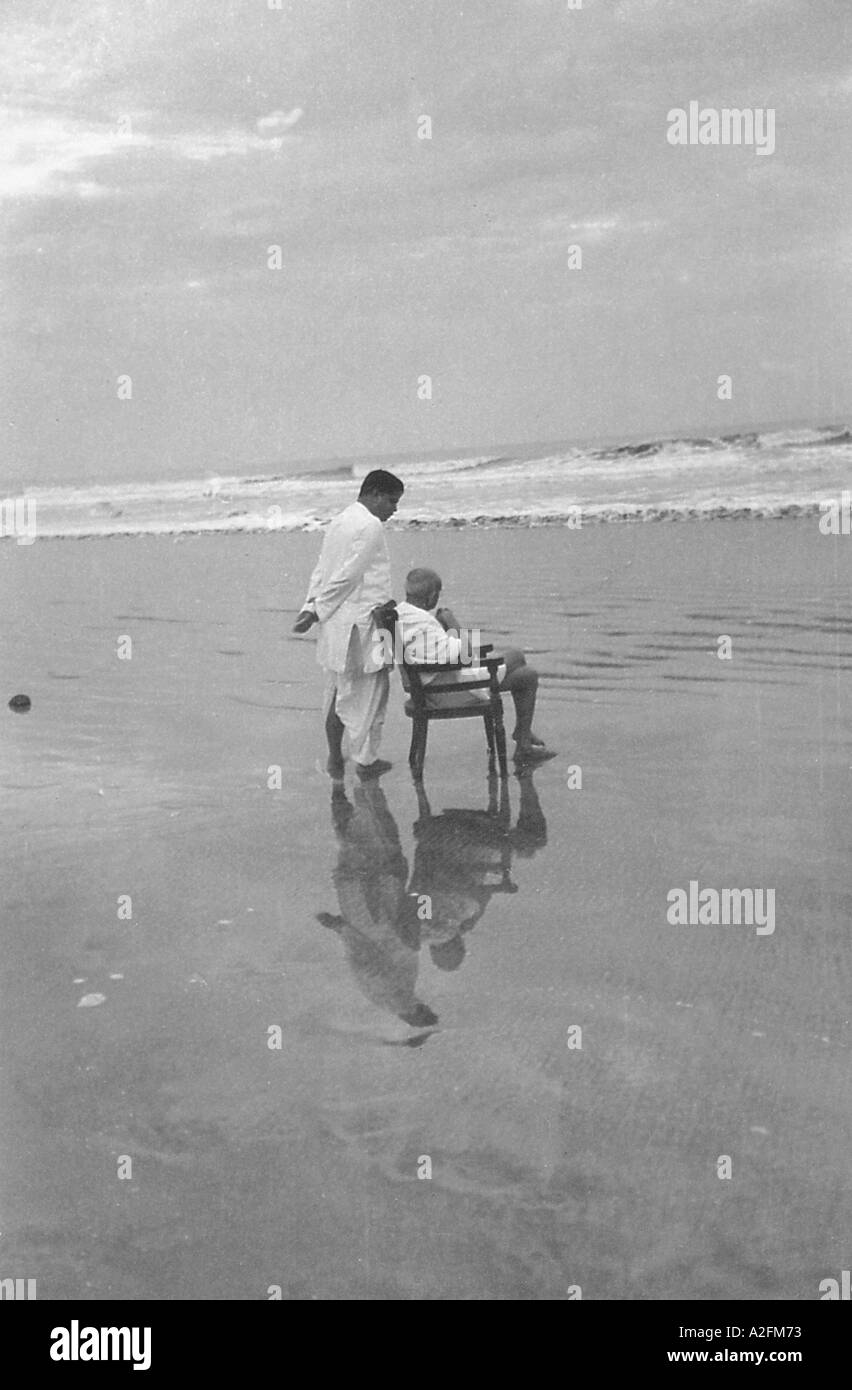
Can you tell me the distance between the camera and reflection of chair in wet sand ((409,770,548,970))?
5594 millimetres

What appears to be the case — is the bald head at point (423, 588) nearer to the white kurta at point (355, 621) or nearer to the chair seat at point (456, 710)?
the white kurta at point (355, 621)

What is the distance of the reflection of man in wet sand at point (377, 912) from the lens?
4945 mm

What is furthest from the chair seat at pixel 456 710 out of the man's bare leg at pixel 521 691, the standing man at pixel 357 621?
the standing man at pixel 357 621

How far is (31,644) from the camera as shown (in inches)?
592

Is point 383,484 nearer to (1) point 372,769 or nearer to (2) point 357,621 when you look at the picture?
(2) point 357,621

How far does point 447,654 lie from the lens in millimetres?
7973

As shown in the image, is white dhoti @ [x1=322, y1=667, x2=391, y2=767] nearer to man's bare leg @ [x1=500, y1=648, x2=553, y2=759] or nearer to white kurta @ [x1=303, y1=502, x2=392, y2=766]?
white kurta @ [x1=303, y1=502, x2=392, y2=766]

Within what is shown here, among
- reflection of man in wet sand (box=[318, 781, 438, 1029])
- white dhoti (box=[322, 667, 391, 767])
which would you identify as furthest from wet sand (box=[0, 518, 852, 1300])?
white dhoti (box=[322, 667, 391, 767])

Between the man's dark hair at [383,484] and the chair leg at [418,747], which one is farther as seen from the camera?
the man's dark hair at [383,484]

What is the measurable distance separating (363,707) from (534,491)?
99.1ft

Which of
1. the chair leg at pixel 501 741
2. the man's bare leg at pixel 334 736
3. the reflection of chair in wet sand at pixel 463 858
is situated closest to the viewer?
the reflection of chair in wet sand at pixel 463 858

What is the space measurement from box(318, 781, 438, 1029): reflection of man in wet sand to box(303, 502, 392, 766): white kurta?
2.92 feet

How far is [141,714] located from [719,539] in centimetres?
1438
